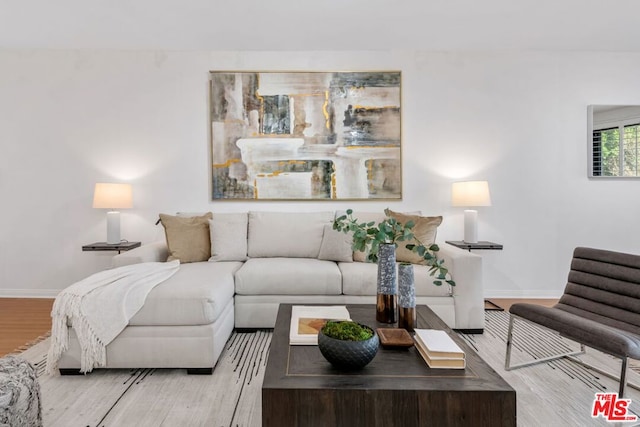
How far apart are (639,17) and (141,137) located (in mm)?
4679

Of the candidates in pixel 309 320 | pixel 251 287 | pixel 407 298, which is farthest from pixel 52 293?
pixel 407 298

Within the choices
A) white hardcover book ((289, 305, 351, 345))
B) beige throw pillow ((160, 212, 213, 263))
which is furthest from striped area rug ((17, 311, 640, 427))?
beige throw pillow ((160, 212, 213, 263))

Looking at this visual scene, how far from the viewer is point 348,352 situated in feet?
4.10

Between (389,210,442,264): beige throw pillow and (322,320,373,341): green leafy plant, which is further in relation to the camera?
(389,210,442,264): beige throw pillow

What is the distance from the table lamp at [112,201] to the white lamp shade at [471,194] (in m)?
3.20

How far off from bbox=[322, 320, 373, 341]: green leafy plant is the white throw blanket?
130cm

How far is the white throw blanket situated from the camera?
1991mm

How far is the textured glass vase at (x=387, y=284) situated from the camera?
1736mm

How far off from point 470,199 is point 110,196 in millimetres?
3423

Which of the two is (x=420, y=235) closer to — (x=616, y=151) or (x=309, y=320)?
(x=309, y=320)

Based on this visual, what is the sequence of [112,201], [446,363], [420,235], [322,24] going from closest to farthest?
[446,363], [420,235], [322,24], [112,201]

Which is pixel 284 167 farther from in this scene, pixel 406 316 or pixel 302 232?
pixel 406 316

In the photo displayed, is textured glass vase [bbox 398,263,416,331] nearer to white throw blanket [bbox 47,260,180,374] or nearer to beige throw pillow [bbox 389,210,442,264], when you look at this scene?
beige throw pillow [bbox 389,210,442,264]

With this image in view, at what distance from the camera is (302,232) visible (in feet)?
10.4
